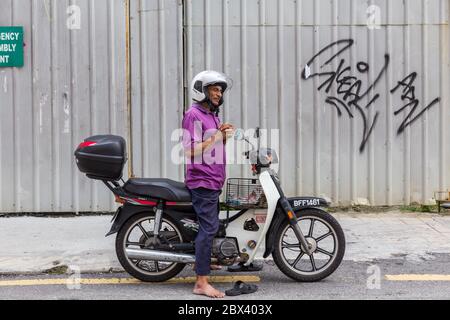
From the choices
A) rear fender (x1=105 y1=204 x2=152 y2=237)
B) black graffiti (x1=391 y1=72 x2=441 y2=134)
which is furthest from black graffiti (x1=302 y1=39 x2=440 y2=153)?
rear fender (x1=105 y1=204 x2=152 y2=237)

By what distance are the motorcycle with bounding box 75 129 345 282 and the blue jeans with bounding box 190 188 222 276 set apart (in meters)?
0.12

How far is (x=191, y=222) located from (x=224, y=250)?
37 cm

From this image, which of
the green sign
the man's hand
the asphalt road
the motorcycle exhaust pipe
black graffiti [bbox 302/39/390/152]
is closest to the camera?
the man's hand

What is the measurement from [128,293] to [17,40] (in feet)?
14.2

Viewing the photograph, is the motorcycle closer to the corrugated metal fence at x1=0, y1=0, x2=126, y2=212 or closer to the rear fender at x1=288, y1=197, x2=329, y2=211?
the rear fender at x1=288, y1=197, x2=329, y2=211

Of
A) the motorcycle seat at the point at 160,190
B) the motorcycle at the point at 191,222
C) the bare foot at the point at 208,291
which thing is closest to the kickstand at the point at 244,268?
the motorcycle at the point at 191,222

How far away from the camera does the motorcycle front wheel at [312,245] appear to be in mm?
5512

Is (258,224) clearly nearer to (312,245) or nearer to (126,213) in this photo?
(312,245)

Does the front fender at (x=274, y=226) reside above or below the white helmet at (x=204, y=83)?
below

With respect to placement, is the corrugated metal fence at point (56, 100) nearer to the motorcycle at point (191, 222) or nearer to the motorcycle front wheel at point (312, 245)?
the motorcycle at point (191, 222)

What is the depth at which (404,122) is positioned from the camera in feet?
27.9

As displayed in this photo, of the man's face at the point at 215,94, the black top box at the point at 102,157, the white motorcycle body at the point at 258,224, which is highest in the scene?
the man's face at the point at 215,94

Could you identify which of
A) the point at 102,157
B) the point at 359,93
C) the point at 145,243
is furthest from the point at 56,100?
the point at 359,93

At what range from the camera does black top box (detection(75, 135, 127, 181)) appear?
17.6ft
